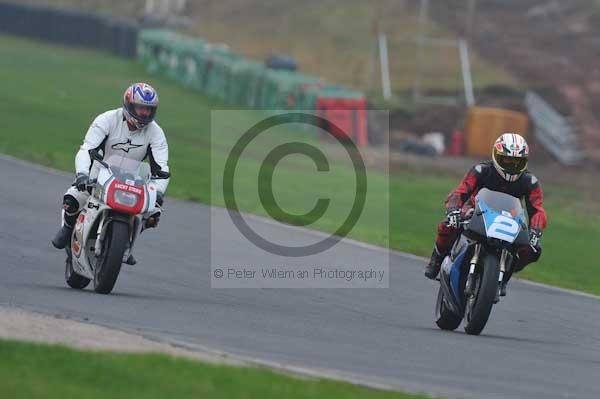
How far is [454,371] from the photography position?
959cm

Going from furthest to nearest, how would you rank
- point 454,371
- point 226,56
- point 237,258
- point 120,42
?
point 120,42
point 226,56
point 237,258
point 454,371

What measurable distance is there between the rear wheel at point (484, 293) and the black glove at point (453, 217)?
1.75 ft

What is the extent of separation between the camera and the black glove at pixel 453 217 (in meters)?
11.9

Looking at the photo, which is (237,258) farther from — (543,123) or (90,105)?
(543,123)

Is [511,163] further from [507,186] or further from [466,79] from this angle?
[466,79]

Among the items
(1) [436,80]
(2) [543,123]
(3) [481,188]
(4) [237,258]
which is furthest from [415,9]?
(3) [481,188]

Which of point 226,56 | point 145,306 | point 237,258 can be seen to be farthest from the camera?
point 226,56

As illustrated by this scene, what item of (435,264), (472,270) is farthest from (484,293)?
(435,264)

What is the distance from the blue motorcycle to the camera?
11328 millimetres

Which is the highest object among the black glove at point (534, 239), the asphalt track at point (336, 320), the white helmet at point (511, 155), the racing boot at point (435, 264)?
the white helmet at point (511, 155)

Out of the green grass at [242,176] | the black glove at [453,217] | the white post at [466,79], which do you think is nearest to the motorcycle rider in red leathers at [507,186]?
the black glove at [453,217]

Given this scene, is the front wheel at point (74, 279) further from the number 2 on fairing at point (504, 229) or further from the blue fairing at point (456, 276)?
the number 2 on fairing at point (504, 229)

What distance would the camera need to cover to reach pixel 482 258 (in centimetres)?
1158

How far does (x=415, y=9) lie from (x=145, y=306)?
39.7m
